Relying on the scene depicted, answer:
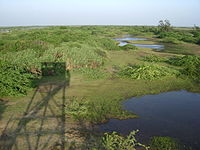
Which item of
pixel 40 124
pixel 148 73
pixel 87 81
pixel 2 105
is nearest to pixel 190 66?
pixel 148 73

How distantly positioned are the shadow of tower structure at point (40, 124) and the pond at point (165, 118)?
4.58 feet

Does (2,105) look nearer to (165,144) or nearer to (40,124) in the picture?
(40,124)

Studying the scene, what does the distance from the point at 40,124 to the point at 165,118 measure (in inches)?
158

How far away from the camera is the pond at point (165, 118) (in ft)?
17.4

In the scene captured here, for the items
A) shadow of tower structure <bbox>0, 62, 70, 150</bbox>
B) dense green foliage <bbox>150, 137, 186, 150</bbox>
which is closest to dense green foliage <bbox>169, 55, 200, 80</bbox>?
dense green foliage <bbox>150, 137, 186, 150</bbox>

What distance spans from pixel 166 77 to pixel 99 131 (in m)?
6.74

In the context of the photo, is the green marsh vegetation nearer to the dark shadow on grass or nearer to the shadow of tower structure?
the dark shadow on grass

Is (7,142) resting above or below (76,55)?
below

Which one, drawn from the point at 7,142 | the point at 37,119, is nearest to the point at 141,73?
the point at 37,119

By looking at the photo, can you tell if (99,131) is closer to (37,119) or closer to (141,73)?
(37,119)

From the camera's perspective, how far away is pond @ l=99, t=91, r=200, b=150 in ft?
17.4

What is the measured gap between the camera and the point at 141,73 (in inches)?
418

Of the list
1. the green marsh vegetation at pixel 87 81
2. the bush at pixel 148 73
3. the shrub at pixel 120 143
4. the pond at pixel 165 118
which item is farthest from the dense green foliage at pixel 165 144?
the bush at pixel 148 73

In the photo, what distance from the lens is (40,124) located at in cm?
551
